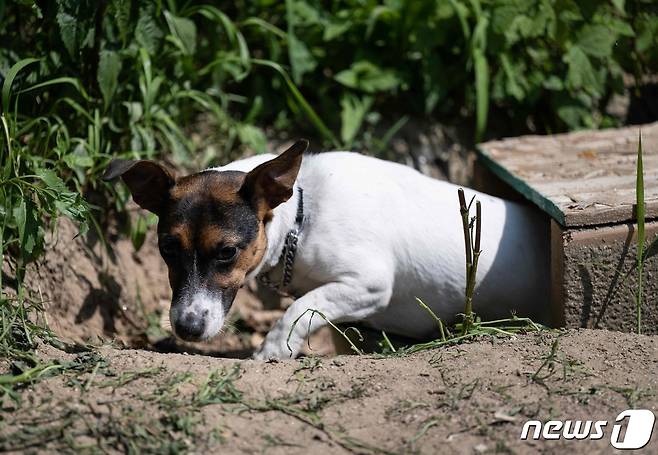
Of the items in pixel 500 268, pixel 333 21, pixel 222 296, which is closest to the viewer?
pixel 222 296

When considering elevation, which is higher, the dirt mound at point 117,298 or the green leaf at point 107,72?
the green leaf at point 107,72

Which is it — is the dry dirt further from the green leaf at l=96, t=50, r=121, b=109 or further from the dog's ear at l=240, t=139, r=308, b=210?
the green leaf at l=96, t=50, r=121, b=109

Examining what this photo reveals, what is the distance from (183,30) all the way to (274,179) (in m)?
1.70

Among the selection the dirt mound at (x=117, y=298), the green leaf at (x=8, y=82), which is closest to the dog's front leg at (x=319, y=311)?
the dirt mound at (x=117, y=298)

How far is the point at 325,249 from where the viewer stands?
451 centimetres

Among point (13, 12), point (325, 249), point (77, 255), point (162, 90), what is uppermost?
point (13, 12)

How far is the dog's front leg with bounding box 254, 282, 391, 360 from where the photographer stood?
4328 millimetres

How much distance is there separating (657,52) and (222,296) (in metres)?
4.22

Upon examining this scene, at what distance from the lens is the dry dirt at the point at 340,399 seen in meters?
3.17

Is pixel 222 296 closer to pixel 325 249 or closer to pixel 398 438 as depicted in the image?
pixel 325 249

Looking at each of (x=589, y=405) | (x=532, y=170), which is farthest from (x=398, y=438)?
(x=532, y=170)

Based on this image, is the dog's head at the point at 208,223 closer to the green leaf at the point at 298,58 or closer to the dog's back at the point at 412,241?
the dog's back at the point at 412,241

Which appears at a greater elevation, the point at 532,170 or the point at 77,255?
the point at 532,170

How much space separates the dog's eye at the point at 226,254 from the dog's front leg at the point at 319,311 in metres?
0.42
